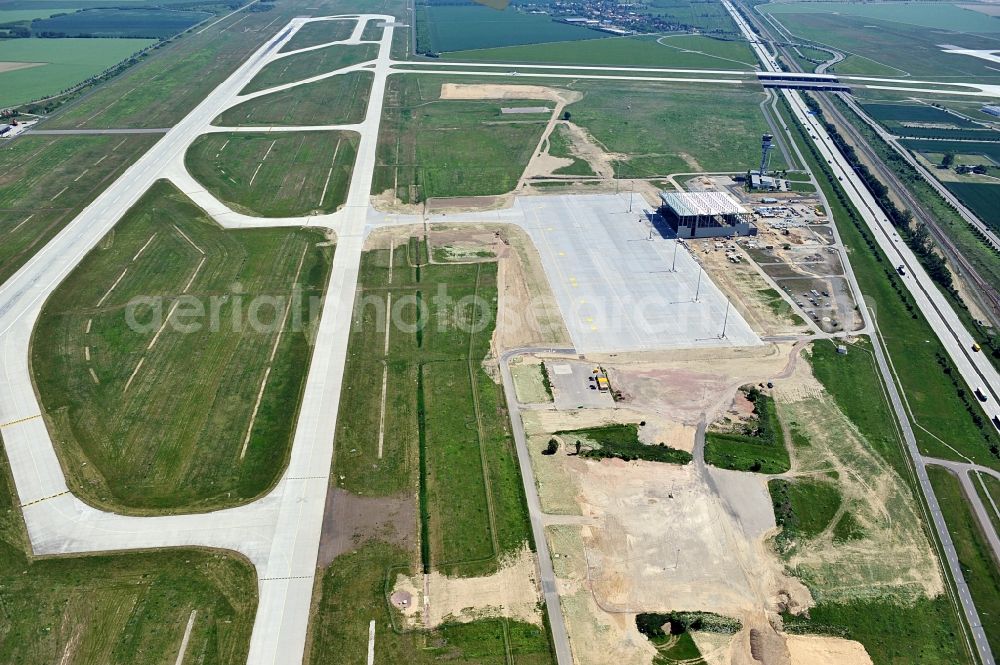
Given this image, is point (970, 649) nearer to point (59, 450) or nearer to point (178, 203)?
point (59, 450)

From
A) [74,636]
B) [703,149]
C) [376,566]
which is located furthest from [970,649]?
[703,149]

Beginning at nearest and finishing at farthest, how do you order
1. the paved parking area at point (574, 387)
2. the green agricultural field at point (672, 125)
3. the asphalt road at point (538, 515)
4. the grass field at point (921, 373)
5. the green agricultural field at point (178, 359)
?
1. the asphalt road at point (538, 515)
2. the green agricultural field at point (178, 359)
3. the grass field at point (921, 373)
4. the paved parking area at point (574, 387)
5. the green agricultural field at point (672, 125)

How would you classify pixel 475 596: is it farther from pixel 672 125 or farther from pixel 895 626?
pixel 672 125

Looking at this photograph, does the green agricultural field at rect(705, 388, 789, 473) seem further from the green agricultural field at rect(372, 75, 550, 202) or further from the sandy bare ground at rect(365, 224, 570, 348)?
the green agricultural field at rect(372, 75, 550, 202)

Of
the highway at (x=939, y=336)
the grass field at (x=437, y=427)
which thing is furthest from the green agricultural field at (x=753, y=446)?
the grass field at (x=437, y=427)

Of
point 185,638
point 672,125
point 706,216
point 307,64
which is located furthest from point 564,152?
point 185,638

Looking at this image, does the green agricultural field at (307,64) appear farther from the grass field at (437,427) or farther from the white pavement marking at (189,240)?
the grass field at (437,427)

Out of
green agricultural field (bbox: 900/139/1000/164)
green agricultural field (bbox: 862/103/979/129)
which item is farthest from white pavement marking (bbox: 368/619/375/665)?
green agricultural field (bbox: 862/103/979/129)
